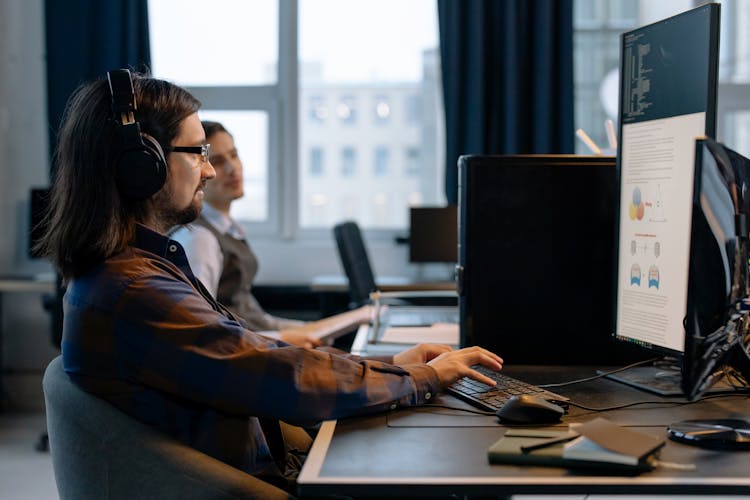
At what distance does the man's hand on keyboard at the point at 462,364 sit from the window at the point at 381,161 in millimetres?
3186

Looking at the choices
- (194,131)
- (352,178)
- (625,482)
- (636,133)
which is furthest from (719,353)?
(352,178)

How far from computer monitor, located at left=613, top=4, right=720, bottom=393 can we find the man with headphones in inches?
15.4

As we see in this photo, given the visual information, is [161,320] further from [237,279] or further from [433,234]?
[433,234]

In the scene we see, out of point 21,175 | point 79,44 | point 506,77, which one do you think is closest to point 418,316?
point 506,77

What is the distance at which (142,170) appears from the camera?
1304 millimetres

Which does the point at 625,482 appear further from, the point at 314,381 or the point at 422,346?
the point at 422,346

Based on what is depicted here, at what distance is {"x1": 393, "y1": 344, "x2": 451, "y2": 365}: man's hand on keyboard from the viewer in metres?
1.63

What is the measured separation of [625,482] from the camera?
3.30 ft

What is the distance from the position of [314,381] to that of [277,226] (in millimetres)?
3488

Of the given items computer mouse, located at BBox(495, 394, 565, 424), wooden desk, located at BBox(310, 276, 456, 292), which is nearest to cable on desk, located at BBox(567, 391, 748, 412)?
computer mouse, located at BBox(495, 394, 565, 424)

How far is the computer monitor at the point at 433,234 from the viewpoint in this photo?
4098 mm

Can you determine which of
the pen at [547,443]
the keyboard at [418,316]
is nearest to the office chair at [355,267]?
the keyboard at [418,316]

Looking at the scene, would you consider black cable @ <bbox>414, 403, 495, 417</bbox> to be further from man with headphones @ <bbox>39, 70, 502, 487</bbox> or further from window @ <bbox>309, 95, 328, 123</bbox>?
window @ <bbox>309, 95, 328, 123</bbox>

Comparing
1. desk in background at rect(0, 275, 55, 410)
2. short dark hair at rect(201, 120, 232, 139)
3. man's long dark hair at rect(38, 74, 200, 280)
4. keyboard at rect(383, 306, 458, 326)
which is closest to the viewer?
man's long dark hair at rect(38, 74, 200, 280)
